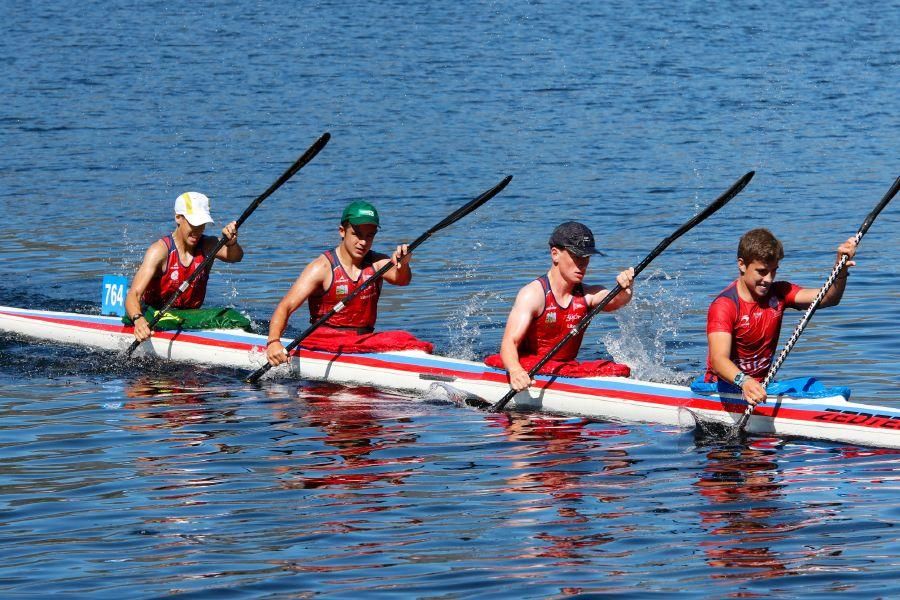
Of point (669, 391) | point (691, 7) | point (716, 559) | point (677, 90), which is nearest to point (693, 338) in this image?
point (669, 391)

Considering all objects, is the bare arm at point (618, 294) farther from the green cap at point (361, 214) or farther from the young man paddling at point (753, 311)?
the green cap at point (361, 214)

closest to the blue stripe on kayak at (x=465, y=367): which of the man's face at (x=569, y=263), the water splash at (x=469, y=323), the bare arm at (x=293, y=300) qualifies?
the bare arm at (x=293, y=300)

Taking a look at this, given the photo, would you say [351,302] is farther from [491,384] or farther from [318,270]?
[491,384]

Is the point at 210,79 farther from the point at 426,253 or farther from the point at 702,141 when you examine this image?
the point at 426,253

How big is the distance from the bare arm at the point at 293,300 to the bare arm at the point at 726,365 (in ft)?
12.4

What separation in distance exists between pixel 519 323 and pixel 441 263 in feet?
23.3

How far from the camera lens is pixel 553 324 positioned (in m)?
11.8

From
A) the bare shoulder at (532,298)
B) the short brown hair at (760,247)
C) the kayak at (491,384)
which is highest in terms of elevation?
the short brown hair at (760,247)

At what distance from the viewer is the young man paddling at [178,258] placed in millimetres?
13945

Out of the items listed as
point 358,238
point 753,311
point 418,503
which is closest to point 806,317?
point 753,311

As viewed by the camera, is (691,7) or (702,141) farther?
(691,7)

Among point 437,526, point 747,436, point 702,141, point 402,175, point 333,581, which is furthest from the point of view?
point 702,141

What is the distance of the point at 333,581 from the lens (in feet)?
25.5

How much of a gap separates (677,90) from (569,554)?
940 inches
